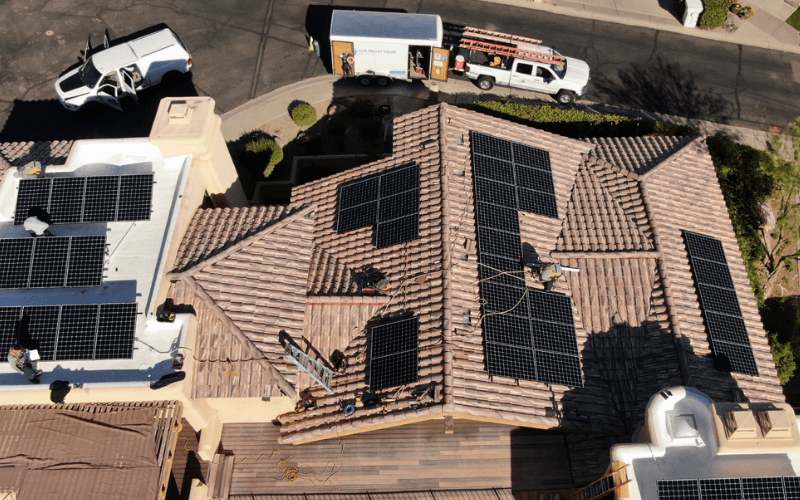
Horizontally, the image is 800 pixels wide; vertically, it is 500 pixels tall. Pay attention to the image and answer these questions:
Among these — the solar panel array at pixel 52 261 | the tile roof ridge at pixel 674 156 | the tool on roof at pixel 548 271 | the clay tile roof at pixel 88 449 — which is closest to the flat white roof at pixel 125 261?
the solar panel array at pixel 52 261

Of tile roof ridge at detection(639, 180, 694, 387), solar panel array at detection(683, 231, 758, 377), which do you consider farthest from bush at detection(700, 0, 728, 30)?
solar panel array at detection(683, 231, 758, 377)

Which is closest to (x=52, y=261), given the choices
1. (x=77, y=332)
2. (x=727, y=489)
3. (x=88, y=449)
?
(x=77, y=332)

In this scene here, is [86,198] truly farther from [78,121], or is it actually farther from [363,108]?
[363,108]

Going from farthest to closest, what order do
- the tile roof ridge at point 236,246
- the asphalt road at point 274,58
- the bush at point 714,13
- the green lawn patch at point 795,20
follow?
the green lawn patch at point 795,20 < the bush at point 714,13 < the asphalt road at point 274,58 < the tile roof ridge at point 236,246

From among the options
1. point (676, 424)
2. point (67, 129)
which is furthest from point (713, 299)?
Answer: point (67, 129)

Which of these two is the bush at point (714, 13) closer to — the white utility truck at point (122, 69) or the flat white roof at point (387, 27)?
the flat white roof at point (387, 27)

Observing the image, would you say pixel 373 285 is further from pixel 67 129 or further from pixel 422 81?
pixel 67 129
